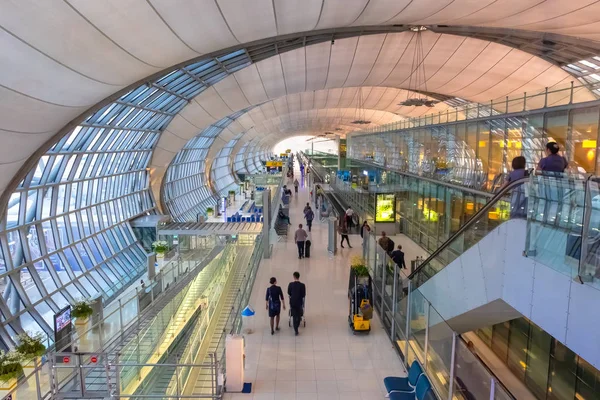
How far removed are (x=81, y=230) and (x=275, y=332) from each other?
18192 mm

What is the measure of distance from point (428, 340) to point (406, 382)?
2.39ft

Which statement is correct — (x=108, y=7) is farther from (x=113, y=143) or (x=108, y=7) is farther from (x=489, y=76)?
(x=489, y=76)

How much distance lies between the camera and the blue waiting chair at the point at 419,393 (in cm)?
602

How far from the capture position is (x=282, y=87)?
35125mm

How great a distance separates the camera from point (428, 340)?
23.0 ft

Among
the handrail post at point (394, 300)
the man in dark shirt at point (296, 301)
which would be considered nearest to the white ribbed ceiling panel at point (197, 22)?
the man in dark shirt at point (296, 301)

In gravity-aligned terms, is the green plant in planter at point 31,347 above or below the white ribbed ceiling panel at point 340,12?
below

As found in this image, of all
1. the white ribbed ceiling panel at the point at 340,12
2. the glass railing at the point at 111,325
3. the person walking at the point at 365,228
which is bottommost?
the glass railing at the point at 111,325

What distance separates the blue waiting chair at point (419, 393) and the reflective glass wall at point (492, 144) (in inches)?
231

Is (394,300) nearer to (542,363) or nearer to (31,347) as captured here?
(542,363)

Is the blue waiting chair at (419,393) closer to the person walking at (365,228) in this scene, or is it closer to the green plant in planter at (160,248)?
the person walking at (365,228)

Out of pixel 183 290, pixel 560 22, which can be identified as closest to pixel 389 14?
pixel 560 22

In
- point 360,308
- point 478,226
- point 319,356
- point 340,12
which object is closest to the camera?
point 478,226

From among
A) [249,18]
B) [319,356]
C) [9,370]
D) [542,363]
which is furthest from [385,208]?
[9,370]
